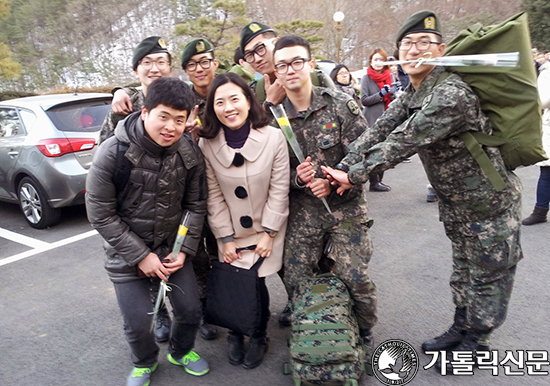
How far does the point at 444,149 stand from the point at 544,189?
3.03 meters

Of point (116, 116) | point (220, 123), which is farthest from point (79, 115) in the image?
point (220, 123)

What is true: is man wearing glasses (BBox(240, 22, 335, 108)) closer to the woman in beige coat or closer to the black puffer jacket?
the woman in beige coat

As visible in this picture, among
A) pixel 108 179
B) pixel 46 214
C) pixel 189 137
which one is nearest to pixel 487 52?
pixel 189 137

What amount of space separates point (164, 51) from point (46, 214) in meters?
3.48

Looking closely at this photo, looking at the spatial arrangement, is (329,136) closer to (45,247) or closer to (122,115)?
(122,115)

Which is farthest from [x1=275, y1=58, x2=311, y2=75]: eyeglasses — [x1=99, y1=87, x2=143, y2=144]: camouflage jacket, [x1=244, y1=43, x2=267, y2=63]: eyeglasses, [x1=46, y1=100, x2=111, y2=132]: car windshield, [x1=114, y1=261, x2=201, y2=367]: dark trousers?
[x1=46, y1=100, x2=111, y2=132]: car windshield

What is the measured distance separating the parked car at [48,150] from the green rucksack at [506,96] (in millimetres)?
4519

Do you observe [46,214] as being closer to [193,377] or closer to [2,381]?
[2,381]

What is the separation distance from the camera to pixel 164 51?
297 centimetres

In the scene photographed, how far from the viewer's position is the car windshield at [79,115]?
5.36m

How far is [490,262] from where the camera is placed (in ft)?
7.86

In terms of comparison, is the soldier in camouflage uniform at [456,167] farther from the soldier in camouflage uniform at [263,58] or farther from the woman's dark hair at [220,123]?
the soldier in camouflage uniform at [263,58]

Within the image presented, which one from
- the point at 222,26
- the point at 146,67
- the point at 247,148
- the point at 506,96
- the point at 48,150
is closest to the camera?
the point at 506,96

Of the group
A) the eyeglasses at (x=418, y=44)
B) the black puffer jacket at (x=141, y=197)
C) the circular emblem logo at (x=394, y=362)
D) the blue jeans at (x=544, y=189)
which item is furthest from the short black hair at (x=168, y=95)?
the blue jeans at (x=544, y=189)
